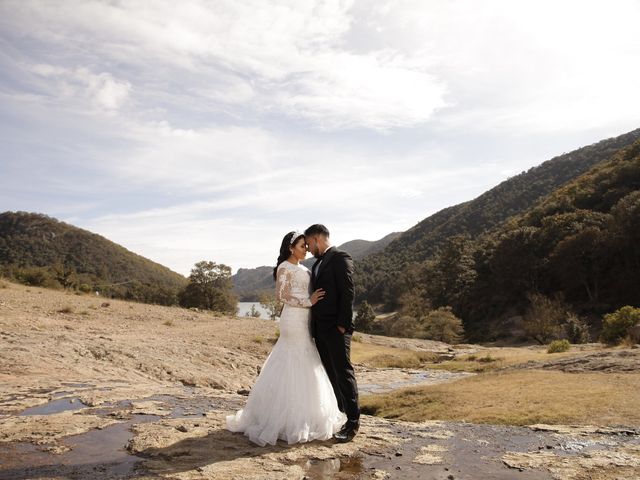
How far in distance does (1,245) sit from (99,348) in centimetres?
9009

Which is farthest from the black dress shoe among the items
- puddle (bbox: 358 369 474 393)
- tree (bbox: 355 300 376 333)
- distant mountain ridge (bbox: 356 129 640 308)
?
distant mountain ridge (bbox: 356 129 640 308)

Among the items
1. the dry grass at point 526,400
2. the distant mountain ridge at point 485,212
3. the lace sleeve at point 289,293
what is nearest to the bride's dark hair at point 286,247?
the lace sleeve at point 289,293

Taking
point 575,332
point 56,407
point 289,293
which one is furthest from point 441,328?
point 289,293

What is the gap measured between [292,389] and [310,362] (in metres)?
0.41

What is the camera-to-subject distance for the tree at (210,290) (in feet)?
177

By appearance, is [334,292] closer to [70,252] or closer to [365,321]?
[365,321]

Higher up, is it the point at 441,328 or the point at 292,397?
the point at 292,397

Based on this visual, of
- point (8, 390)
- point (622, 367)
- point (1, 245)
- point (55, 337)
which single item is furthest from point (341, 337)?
point (1, 245)

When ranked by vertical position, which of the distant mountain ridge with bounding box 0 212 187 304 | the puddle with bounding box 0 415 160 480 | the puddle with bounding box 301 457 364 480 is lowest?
the puddle with bounding box 301 457 364 480

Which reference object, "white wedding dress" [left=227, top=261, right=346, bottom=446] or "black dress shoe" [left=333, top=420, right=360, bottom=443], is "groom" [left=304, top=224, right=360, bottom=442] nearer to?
"black dress shoe" [left=333, top=420, right=360, bottom=443]

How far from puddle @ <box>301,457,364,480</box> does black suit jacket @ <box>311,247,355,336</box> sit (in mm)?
1518

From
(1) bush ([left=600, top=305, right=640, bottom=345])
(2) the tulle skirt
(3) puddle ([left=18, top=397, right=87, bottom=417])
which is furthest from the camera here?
(1) bush ([left=600, top=305, right=640, bottom=345])

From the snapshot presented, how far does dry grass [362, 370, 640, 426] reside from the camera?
7793 mm

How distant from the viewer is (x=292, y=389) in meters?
5.80
